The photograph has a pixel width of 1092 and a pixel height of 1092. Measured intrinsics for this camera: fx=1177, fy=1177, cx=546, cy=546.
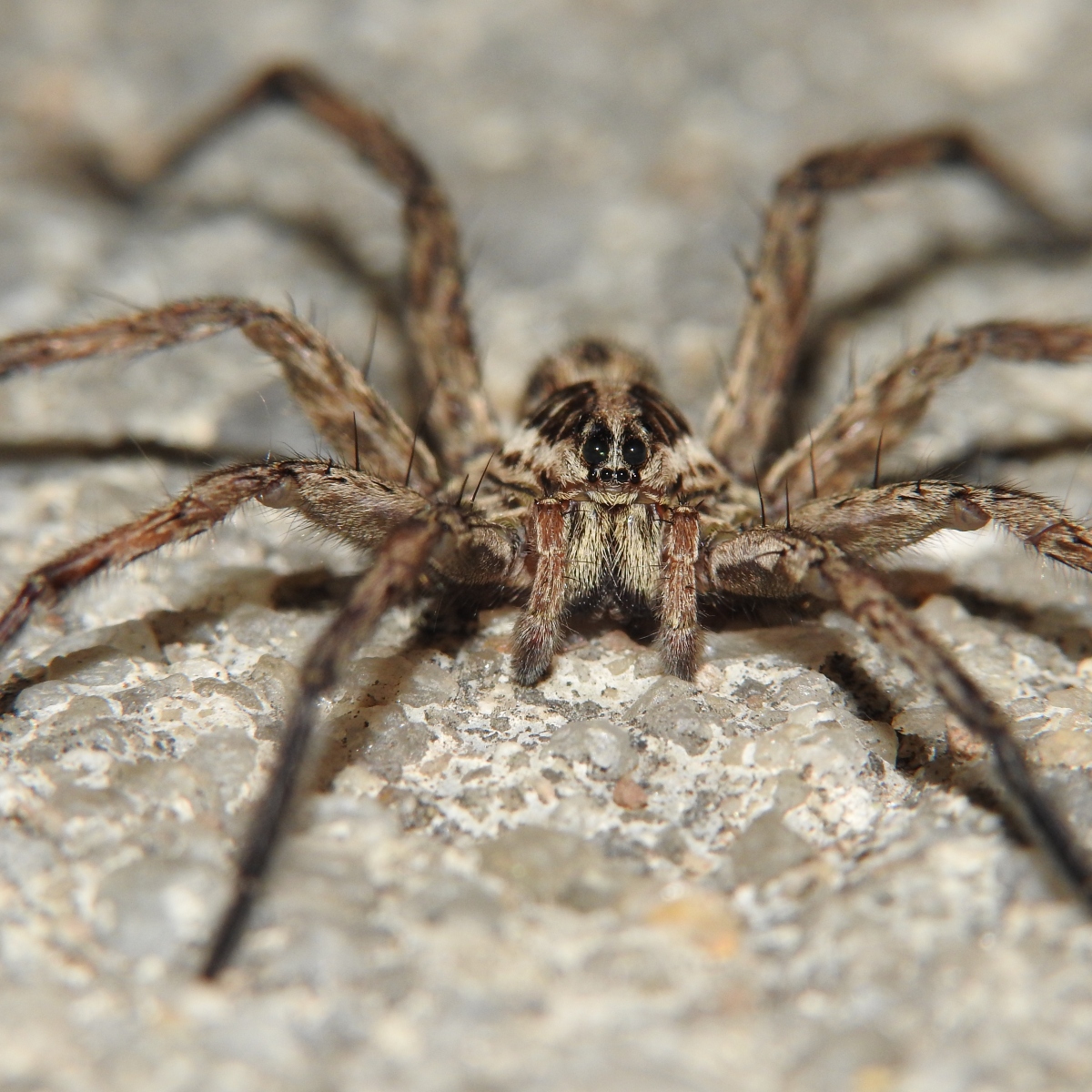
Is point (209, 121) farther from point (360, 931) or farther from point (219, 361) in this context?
point (360, 931)

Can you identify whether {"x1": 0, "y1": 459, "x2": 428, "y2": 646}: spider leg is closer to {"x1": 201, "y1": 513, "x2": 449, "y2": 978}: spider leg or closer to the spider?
the spider

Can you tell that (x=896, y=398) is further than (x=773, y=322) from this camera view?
No

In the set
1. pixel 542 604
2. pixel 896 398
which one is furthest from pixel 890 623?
pixel 896 398

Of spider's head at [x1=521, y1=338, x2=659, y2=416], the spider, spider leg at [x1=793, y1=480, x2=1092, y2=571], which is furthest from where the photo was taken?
spider's head at [x1=521, y1=338, x2=659, y2=416]

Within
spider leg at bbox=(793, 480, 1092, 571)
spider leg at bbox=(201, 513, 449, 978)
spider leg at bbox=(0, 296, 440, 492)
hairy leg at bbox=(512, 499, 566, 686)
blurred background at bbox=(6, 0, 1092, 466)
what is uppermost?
blurred background at bbox=(6, 0, 1092, 466)

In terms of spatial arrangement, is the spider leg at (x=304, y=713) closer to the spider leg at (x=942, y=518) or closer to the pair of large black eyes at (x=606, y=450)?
the pair of large black eyes at (x=606, y=450)

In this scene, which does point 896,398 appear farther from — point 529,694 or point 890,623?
point 529,694

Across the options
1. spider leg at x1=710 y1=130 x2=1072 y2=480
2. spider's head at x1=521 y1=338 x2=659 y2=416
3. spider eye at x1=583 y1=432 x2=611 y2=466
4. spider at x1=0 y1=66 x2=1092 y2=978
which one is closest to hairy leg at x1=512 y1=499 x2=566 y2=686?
spider at x1=0 y1=66 x2=1092 y2=978
